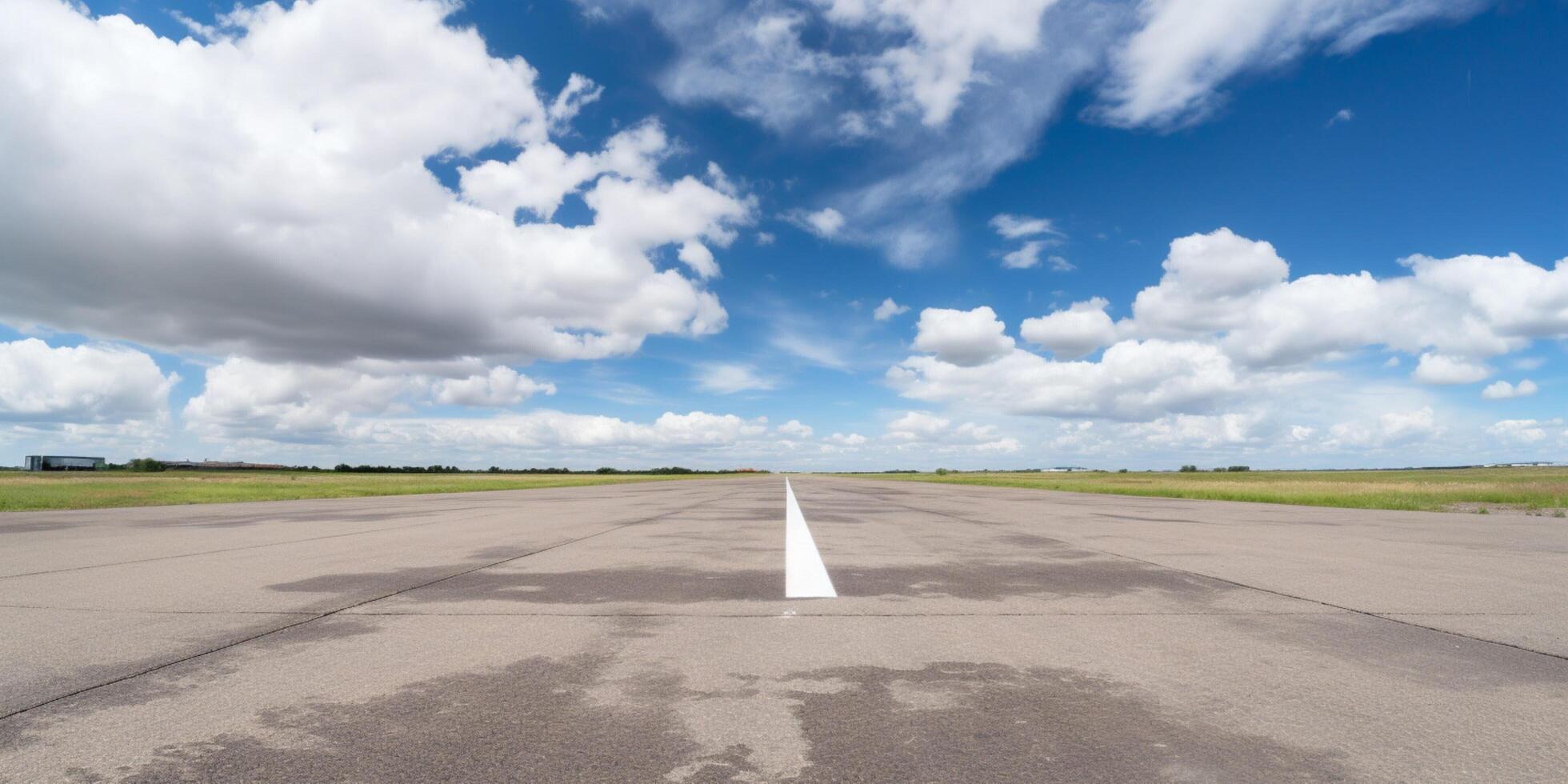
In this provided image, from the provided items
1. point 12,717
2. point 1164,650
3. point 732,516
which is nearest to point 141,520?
point 732,516

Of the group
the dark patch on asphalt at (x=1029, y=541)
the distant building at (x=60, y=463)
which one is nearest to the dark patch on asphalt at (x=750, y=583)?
the dark patch on asphalt at (x=1029, y=541)

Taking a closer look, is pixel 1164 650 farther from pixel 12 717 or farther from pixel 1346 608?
pixel 12 717

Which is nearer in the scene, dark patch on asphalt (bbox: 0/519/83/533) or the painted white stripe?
the painted white stripe

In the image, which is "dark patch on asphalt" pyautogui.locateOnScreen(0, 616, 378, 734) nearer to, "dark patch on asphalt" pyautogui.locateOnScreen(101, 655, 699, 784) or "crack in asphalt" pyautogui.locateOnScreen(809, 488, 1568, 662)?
"dark patch on asphalt" pyautogui.locateOnScreen(101, 655, 699, 784)

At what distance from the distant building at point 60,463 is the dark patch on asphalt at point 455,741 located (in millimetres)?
170771

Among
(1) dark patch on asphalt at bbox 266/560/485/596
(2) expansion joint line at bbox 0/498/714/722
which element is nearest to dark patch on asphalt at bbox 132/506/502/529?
(2) expansion joint line at bbox 0/498/714/722

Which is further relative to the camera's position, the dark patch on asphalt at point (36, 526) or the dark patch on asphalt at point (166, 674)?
the dark patch on asphalt at point (36, 526)

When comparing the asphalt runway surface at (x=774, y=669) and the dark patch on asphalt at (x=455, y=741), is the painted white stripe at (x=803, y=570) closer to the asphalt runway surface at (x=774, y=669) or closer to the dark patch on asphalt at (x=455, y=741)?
the asphalt runway surface at (x=774, y=669)

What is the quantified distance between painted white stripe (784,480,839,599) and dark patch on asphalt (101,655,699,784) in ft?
10.1

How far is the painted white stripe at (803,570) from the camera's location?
22.3 feet

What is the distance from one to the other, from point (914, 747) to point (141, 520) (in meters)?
20.5

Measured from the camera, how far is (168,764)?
2.81 meters

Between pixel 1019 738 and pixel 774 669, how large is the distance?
5.02 feet

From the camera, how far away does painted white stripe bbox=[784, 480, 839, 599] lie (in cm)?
679
